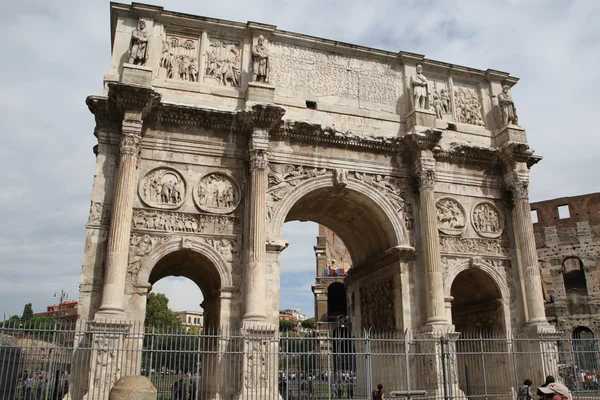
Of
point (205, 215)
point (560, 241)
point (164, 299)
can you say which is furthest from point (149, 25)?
point (164, 299)

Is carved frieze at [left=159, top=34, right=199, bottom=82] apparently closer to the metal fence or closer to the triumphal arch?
the triumphal arch

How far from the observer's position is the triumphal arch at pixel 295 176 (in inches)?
483

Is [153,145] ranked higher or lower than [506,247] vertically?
higher

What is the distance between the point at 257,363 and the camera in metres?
11.4

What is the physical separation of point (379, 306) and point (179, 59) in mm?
8613

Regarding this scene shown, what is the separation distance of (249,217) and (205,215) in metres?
1.06

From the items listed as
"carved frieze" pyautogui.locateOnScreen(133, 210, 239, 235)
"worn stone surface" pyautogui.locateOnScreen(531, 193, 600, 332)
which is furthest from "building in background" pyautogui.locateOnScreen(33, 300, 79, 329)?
"worn stone surface" pyautogui.locateOnScreen(531, 193, 600, 332)

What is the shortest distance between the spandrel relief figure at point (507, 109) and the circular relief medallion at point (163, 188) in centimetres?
959

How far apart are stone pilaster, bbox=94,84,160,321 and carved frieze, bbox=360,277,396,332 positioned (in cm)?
697

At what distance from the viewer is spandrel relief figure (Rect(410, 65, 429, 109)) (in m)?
15.2

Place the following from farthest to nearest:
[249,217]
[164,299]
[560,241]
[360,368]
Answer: [164,299]
[560,241]
[360,368]
[249,217]

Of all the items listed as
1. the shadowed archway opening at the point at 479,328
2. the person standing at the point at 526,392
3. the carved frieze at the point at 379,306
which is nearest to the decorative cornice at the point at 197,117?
the carved frieze at the point at 379,306

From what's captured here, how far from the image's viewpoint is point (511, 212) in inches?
616

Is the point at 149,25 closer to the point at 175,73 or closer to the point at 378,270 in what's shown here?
the point at 175,73
